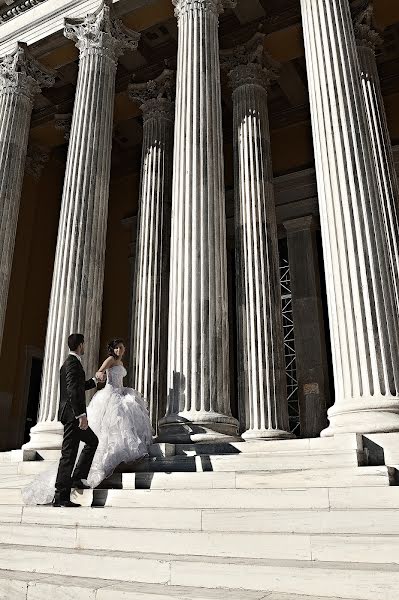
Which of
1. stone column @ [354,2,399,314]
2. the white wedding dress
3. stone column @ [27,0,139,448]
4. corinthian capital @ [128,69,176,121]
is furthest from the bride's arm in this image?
corinthian capital @ [128,69,176,121]

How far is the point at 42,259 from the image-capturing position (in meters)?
25.2

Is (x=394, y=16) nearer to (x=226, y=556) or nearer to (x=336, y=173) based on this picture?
(x=336, y=173)

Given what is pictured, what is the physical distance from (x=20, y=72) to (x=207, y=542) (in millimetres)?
17471

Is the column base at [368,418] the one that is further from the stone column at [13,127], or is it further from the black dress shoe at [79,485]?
the stone column at [13,127]

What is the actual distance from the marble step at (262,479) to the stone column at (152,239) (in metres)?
6.55

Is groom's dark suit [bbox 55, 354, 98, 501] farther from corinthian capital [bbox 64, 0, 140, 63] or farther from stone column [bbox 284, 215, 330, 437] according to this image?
corinthian capital [bbox 64, 0, 140, 63]

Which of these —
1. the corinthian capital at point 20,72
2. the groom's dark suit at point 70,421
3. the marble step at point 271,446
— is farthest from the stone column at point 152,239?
the groom's dark suit at point 70,421

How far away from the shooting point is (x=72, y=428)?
26.3 ft

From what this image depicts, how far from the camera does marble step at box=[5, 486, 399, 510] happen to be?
21.1ft

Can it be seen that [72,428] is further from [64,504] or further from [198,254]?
[198,254]

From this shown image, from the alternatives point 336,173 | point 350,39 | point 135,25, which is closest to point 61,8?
point 135,25

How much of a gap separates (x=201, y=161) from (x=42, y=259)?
14.4 m

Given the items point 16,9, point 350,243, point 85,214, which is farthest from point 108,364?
point 16,9

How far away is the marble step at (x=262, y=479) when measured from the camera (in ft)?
22.9
